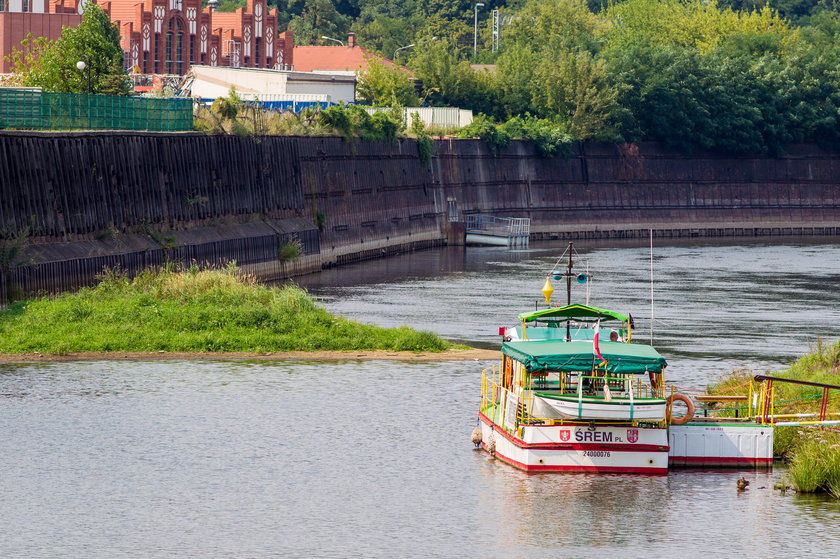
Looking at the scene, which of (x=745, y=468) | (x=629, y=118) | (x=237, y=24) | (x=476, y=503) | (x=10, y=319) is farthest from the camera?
(x=237, y=24)

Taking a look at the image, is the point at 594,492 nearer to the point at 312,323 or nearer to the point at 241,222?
the point at 312,323

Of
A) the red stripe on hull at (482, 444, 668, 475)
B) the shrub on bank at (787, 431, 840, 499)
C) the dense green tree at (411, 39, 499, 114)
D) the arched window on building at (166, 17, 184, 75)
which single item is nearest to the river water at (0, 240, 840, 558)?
the red stripe on hull at (482, 444, 668, 475)

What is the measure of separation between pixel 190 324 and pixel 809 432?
22939 millimetres

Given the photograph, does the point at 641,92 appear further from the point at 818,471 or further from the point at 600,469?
the point at 818,471

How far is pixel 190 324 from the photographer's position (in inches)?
1987

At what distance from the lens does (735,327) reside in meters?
60.8

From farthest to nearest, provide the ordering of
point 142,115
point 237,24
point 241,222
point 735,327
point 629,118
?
1. point 237,24
2. point 629,118
3. point 241,222
4. point 142,115
5. point 735,327

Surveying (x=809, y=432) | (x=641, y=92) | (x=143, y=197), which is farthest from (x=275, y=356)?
(x=641, y=92)

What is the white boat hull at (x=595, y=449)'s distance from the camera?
108ft

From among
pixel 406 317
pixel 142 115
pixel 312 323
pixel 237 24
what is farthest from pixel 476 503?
pixel 237 24

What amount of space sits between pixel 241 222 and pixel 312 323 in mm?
27676

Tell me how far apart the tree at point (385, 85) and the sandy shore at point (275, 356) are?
8157 cm

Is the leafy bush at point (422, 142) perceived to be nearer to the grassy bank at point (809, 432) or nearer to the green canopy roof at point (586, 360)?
the grassy bank at point (809, 432)

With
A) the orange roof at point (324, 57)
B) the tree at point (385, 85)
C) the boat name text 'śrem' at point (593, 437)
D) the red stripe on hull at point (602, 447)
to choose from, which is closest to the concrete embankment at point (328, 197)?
the tree at point (385, 85)
